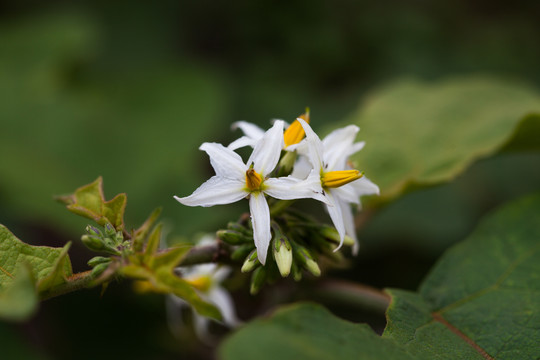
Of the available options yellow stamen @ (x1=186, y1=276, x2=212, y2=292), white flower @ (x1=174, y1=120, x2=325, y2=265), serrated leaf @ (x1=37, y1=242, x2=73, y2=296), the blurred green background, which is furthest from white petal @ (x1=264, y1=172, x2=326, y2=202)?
the blurred green background

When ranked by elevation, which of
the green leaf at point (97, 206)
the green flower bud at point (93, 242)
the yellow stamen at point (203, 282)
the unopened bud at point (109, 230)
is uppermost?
the green leaf at point (97, 206)

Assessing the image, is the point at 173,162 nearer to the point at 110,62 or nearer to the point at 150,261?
the point at 110,62

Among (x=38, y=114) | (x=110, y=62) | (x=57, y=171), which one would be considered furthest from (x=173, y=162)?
(x=110, y=62)

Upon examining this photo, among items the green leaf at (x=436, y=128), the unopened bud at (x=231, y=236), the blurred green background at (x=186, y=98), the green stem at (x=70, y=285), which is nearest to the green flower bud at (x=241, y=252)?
the unopened bud at (x=231, y=236)

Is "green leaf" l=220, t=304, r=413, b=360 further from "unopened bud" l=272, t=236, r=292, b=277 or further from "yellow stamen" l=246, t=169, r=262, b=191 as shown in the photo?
"yellow stamen" l=246, t=169, r=262, b=191

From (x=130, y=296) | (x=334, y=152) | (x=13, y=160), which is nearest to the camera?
(x=334, y=152)

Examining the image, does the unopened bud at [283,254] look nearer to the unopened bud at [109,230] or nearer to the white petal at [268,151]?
the white petal at [268,151]
